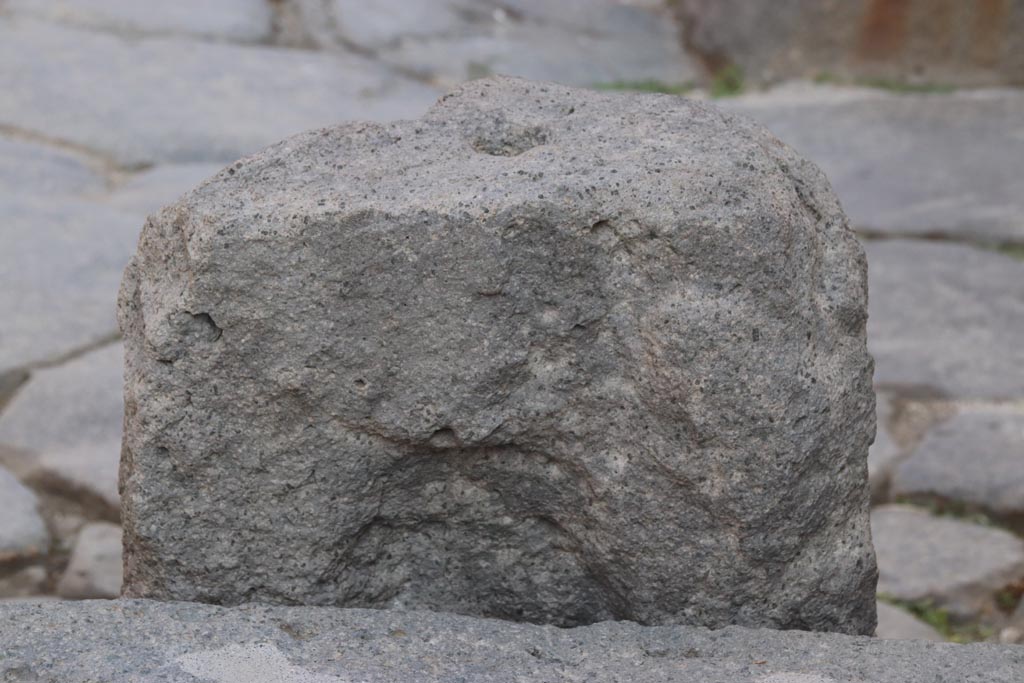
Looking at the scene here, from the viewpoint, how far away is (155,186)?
2.73 metres

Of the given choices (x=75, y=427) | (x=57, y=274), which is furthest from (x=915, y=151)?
(x=75, y=427)

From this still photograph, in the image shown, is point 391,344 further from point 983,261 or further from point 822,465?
point 983,261

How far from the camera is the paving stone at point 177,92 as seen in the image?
9.69 feet

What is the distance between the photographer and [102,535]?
1720 millimetres

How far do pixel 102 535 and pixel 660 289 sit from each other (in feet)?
3.15

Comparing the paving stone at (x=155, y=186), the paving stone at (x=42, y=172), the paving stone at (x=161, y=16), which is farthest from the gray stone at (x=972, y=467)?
the paving stone at (x=161, y=16)

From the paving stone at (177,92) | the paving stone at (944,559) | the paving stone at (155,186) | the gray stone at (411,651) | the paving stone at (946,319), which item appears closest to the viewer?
the gray stone at (411,651)

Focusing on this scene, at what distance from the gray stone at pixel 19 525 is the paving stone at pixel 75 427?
6 cm

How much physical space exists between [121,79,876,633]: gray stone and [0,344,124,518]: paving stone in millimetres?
704

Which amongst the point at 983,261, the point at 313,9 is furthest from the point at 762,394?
the point at 313,9

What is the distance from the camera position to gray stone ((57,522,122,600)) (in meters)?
1.62

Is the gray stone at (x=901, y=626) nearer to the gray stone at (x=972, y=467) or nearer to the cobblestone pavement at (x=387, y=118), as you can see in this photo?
the cobblestone pavement at (x=387, y=118)

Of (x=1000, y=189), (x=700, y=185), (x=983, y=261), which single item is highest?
(x=1000, y=189)

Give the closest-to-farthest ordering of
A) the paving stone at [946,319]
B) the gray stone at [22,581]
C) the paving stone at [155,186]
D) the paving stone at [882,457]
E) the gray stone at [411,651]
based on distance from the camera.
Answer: the gray stone at [411,651], the gray stone at [22,581], the paving stone at [882,457], the paving stone at [946,319], the paving stone at [155,186]
